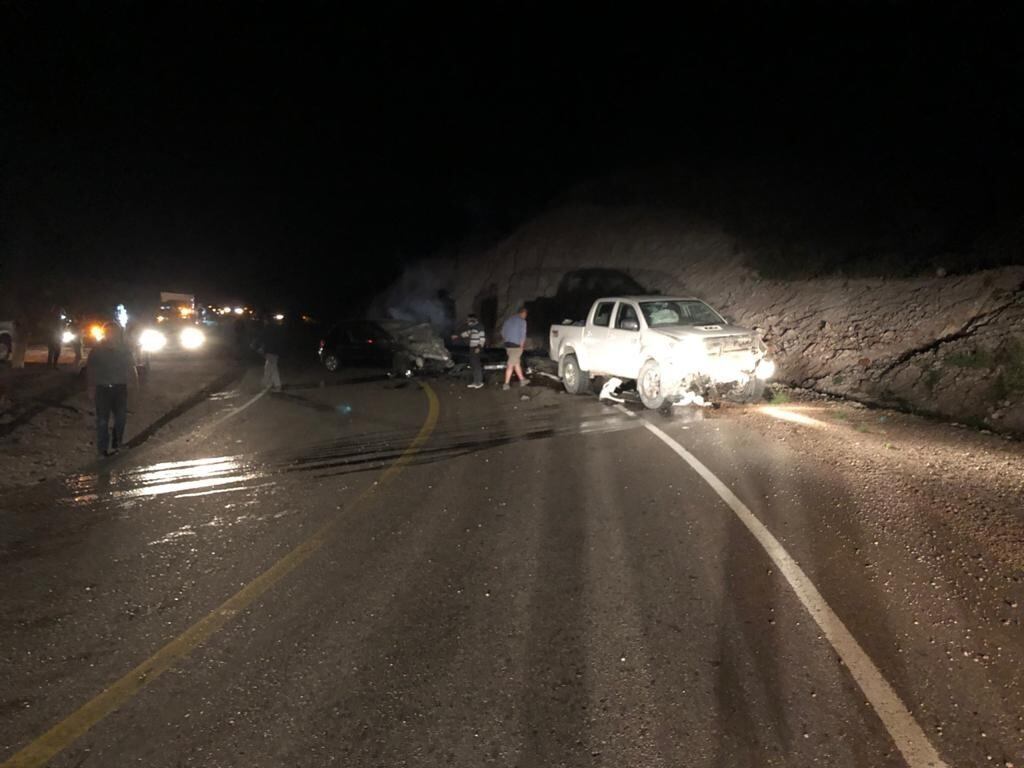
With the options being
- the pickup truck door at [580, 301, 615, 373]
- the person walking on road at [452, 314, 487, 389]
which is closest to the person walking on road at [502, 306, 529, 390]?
the person walking on road at [452, 314, 487, 389]

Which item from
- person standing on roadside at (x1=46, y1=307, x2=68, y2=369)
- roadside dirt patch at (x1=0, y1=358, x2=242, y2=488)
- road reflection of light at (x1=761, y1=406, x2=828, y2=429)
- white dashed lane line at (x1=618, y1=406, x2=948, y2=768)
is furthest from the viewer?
person standing on roadside at (x1=46, y1=307, x2=68, y2=369)

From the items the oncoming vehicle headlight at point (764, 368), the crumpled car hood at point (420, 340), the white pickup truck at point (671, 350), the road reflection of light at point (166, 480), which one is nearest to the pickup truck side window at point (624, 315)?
the white pickup truck at point (671, 350)

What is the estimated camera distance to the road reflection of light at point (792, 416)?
11.1 m

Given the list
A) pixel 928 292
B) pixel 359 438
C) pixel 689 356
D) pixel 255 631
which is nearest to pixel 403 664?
pixel 255 631

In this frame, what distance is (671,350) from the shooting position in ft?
40.9

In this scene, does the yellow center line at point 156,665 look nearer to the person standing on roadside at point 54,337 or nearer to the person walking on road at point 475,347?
the person walking on road at point 475,347

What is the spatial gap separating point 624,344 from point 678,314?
Answer: 108 centimetres

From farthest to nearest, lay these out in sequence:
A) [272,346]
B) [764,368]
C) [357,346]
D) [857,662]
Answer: [357,346] < [272,346] < [764,368] < [857,662]

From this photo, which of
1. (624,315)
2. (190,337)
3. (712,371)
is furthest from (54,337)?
(712,371)

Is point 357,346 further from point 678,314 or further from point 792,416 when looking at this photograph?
point 792,416

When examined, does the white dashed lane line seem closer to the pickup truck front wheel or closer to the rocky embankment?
the pickup truck front wheel

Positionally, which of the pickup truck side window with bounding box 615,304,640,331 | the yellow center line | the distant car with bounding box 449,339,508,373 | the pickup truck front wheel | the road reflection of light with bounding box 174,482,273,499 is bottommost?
the yellow center line

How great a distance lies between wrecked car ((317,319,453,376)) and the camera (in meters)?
20.4

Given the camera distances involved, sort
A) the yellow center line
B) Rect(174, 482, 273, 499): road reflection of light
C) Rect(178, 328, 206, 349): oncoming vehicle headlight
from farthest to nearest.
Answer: Rect(178, 328, 206, 349): oncoming vehicle headlight, Rect(174, 482, 273, 499): road reflection of light, the yellow center line
